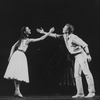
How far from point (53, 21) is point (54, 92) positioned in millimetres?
1399

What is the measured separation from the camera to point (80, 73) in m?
6.32

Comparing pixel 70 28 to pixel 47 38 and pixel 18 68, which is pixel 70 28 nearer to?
pixel 47 38

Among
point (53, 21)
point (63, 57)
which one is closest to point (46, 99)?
point (63, 57)

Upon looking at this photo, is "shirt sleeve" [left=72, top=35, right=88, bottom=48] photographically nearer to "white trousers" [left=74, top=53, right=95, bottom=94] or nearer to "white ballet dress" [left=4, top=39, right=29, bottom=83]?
"white trousers" [left=74, top=53, right=95, bottom=94]

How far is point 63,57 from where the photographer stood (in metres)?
6.62

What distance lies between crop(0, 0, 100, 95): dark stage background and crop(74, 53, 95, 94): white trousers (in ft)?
0.54

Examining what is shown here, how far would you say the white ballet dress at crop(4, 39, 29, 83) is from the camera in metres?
6.32

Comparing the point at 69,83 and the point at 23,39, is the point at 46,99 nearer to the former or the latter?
the point at 69,83

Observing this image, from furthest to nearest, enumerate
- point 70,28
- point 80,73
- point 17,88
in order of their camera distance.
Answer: point 70,28 < point 17,88 < point 80,73

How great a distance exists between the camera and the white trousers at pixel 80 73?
20.6 feet

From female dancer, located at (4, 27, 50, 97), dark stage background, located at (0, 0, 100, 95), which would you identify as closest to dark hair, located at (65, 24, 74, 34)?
dark stage background, located at (0, 0, 100, 95)

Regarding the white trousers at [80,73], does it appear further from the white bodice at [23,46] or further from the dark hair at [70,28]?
the white bodice at [23,46]

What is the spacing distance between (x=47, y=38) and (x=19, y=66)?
2.59ft

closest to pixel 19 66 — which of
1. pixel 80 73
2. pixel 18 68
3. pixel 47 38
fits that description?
pixel 18 68
